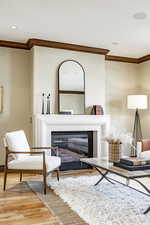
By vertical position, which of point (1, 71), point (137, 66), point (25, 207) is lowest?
point (25, 207)

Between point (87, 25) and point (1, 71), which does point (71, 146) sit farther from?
point (87, 25)

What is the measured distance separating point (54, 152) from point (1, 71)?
6.58ft

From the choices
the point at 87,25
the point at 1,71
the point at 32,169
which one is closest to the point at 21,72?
the point at 1,71

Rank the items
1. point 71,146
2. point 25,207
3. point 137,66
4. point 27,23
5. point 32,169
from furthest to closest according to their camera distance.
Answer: point 137,66 < point 71,146 < point 27,23 < point 32,169 < point 25,207

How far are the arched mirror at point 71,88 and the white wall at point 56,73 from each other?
0.09m

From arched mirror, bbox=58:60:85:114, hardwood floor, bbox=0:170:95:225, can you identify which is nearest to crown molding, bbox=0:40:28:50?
arched mirror, bbox=58:60:85:114

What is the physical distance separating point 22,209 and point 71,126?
7.64 ft

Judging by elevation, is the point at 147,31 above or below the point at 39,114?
above

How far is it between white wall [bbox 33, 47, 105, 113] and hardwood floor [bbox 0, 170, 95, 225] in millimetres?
1736

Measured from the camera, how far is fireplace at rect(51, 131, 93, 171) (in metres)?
4.92

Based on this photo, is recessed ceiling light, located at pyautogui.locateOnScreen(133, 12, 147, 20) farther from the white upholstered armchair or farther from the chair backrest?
the chair backrest

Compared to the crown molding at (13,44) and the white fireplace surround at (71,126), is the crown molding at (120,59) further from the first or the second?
the crown molding at (13,44)

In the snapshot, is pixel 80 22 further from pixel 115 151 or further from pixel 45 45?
pixel 115 151

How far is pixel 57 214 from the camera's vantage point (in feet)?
8.51
